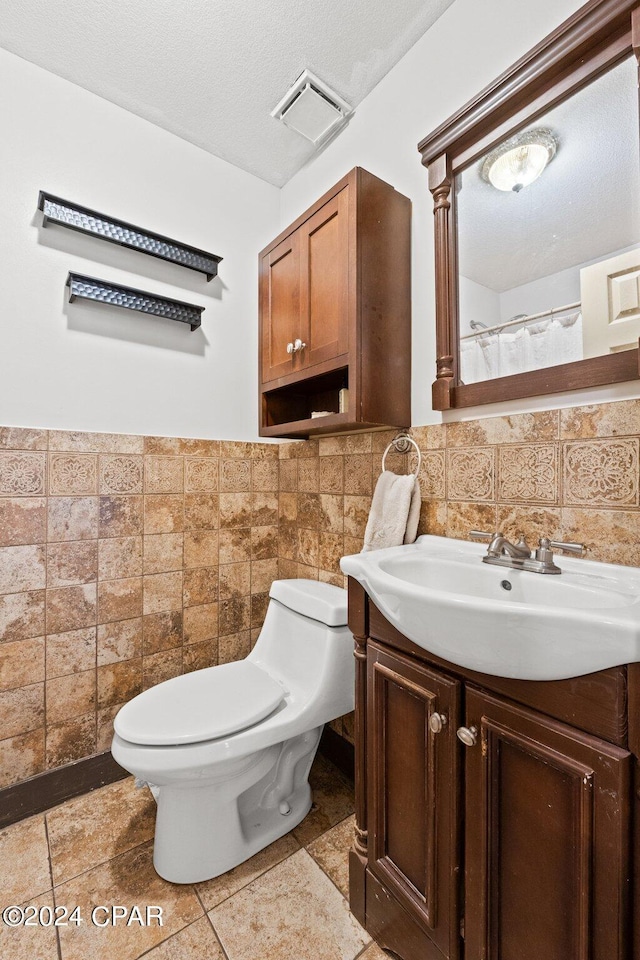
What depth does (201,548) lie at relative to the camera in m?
1.75

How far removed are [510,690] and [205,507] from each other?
4.44ft

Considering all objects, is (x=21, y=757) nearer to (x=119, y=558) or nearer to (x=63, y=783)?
(x=63, y=783)

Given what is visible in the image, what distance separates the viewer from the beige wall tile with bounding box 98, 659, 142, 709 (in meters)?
1.52

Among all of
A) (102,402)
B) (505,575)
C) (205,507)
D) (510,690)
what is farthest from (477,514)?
(102,402)

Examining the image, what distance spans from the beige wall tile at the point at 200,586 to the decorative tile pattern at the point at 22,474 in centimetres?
62

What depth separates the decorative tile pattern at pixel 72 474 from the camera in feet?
4.74

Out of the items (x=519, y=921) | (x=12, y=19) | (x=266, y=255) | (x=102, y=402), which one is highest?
(x=12, y=19)

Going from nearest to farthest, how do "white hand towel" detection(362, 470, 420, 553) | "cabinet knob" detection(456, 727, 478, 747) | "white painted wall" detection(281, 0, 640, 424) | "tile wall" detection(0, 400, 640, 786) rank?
"cabinet knob" detection(456, 727, 478, 747) → "tile wall" detection(0, 400, 640, 786) → "white painted wall" detection(281, 0, 640, 424) → "white hand towel" detection(362, 470, 420, 553)

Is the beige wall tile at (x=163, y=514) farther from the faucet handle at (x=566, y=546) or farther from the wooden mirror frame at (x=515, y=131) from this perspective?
the faucet handle at (x=566, y=546)

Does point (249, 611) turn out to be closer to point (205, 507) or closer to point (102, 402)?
point (205, 507)

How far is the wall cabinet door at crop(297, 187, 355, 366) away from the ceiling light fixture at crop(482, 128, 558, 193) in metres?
0.43

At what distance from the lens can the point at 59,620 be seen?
1446 mm

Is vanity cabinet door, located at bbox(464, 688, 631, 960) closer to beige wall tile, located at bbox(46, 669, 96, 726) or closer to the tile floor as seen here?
the tile floor

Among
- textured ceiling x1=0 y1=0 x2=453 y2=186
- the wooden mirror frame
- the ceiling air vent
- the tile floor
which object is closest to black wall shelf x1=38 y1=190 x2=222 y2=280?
textured ceiling x1=0 y1=0 x2=453 y2=186
